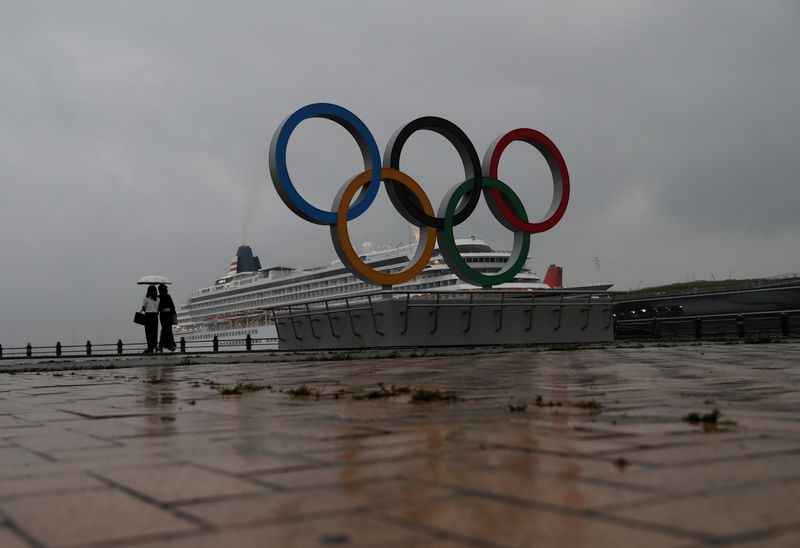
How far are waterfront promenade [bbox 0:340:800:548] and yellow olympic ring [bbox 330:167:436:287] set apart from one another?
1394cm

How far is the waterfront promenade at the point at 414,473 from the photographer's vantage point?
1.46 metres

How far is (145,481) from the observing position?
2.04m

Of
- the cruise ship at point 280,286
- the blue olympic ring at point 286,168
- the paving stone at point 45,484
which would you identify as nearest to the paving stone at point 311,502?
the paving stone at point 45,484

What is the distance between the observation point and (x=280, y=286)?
51.5 metres

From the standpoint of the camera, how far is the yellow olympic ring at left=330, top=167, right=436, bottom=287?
709 inches

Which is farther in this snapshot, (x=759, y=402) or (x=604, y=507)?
(x=759, y=402)

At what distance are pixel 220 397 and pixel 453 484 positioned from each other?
10.5ft

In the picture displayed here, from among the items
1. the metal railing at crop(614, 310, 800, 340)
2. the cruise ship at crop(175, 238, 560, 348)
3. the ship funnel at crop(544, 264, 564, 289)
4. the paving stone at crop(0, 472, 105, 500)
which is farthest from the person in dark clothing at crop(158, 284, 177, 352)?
the ship funnel at crop(544, 264, 564, 289)

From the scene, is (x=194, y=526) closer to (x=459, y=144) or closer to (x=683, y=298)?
(x=459, y=144)

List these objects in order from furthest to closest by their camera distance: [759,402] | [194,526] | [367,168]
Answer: [367,168]
[759,402]
[194,526]

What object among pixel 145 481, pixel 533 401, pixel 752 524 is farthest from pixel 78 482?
pixel 533 401

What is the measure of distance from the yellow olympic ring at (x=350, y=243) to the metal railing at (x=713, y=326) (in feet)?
24.5

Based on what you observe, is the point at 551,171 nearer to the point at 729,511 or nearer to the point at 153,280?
the point at 153,280

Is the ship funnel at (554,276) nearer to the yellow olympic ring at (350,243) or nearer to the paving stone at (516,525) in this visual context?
the yellow olympic ring at (350,243)
